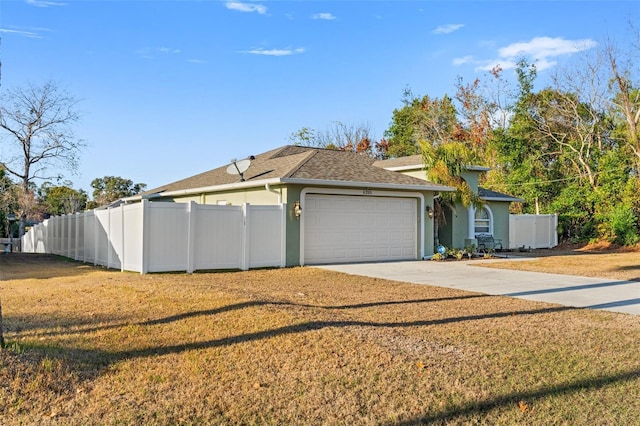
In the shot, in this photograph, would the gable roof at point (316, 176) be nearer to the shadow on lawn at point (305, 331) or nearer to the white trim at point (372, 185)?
the white trim at point (372, 185)

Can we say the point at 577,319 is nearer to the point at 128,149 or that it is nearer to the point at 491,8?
the point at 491,8

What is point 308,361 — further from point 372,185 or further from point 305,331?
point 372,185

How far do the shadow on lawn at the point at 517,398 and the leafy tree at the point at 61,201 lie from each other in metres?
63.4

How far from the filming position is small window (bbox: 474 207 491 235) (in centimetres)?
2114

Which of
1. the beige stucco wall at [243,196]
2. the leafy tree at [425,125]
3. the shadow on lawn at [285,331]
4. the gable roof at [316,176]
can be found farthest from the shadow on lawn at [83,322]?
the leafy tree at [425,125]

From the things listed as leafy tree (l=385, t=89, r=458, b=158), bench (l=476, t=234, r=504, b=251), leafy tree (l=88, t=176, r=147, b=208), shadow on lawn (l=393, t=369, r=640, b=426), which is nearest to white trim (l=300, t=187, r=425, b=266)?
bench (l=476, t=234, r=504, b=251)

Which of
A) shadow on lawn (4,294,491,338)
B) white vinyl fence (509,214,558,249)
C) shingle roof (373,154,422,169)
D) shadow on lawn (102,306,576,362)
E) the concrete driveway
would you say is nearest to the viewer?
shadow on lawn (102,306,576,362)

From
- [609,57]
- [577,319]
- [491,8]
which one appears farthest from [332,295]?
[609,57]

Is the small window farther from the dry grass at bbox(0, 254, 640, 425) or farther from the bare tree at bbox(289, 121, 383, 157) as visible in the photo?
the bare tree at bbox(289, 121, 383, 157)

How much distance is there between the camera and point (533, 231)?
23875 millimetres

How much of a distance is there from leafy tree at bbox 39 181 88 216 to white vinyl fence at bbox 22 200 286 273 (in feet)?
168

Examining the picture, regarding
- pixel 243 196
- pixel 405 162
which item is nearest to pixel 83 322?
pixel 243 196

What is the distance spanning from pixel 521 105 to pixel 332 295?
28958 millimetres

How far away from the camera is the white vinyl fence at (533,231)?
23.0 meters
